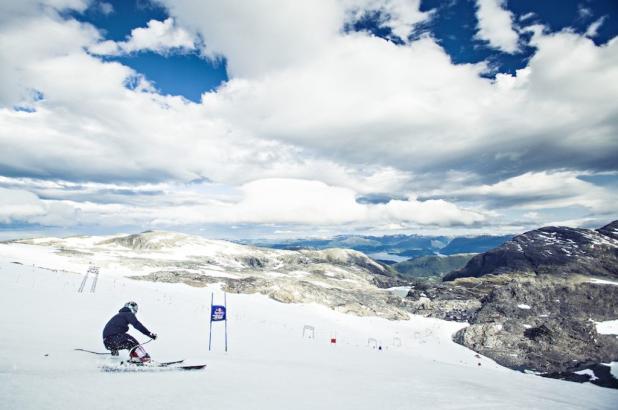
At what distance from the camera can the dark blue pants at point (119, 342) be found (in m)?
12.6

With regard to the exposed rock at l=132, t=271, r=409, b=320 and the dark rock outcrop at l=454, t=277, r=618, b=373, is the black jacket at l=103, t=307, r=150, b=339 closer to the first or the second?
the exposed rock at l=132, t=271, r=409, b=320

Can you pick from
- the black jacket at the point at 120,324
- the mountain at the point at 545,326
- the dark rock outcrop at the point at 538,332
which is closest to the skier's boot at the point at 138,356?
the black jacket at the point at 120,324

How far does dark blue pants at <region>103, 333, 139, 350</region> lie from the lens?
12562 mm

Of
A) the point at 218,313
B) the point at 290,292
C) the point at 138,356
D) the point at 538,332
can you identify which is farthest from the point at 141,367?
the point at 538,332

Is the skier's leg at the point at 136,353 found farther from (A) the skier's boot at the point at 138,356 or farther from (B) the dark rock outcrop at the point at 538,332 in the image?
(B) the dark rock outcrop at the point at 538,332

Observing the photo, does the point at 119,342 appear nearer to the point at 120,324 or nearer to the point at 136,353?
the point at 120,324

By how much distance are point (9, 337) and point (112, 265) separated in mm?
170011

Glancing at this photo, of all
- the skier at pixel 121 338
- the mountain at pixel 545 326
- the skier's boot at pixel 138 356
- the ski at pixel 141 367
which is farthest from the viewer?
the mountain at pixel 545 326

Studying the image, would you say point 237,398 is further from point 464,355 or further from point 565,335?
point 565,335

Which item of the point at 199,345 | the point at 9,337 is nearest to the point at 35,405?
the point at 9,337

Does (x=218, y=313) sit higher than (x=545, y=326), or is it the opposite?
(x=218, y=313)

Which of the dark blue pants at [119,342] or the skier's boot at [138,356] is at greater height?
the dark blue pants at [119,342]

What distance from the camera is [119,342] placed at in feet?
41.4

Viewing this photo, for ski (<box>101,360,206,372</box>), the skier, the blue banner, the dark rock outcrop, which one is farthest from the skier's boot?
the dark rock outcrop
